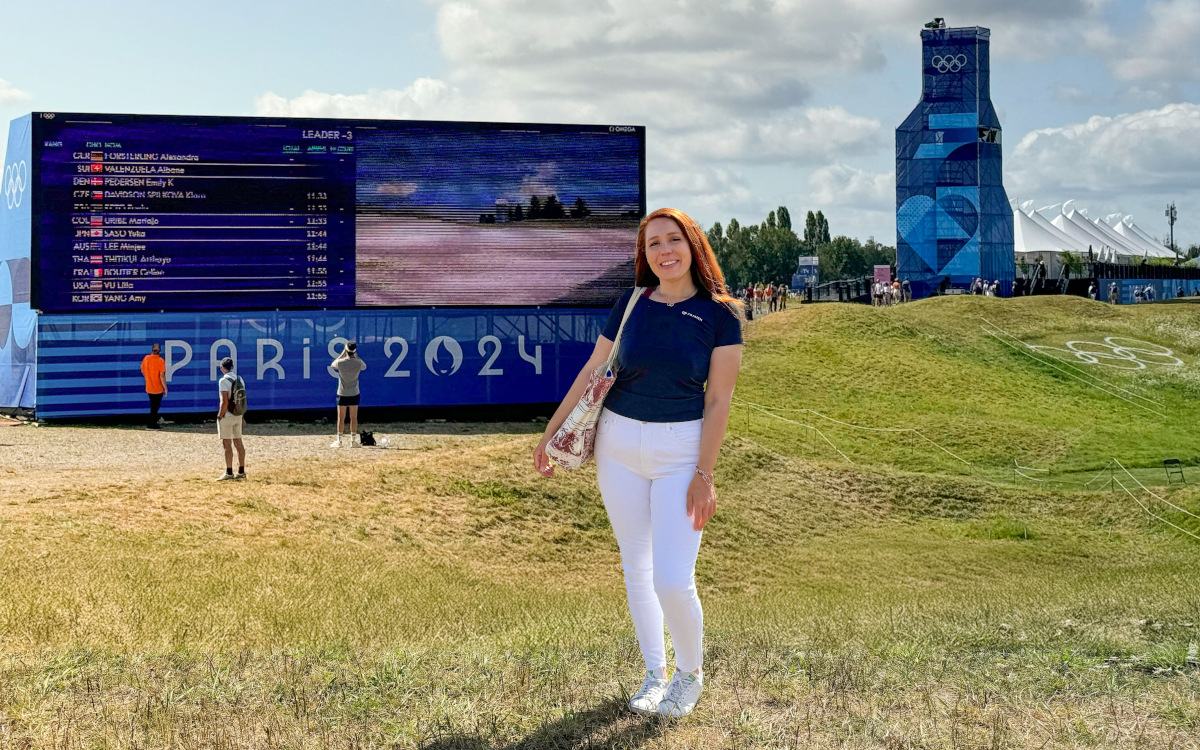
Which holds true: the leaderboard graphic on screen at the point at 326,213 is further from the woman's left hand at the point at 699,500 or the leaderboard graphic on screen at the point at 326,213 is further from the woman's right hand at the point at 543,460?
the woman's left hand at the point at 699,500

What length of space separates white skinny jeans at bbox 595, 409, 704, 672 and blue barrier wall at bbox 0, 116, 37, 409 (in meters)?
23.6


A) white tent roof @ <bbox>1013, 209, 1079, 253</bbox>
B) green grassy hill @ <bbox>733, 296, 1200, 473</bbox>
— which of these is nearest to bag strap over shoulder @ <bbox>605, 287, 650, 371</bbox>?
green grassy hill @ <bbox>733, 296, 1200, 473</bbox>

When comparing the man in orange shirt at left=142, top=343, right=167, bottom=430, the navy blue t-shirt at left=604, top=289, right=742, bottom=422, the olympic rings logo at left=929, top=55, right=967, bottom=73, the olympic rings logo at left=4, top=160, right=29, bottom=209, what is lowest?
the man in orange shirt at left=142, top=343, right=167, bottom=430

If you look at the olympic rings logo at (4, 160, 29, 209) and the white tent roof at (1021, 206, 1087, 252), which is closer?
the olympic rings logo at (4, 160, 29, 209)

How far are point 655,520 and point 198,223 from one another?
22109mm

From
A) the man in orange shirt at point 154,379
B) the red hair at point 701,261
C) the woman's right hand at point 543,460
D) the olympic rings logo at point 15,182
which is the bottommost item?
the man in orange shirt at point 154,379

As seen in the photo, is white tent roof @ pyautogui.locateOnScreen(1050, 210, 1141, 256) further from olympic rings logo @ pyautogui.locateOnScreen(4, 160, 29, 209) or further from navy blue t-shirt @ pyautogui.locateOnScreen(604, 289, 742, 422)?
navy blue t-shirt @ pyautogui.locateOnScreen(604, 289, 742, 422)

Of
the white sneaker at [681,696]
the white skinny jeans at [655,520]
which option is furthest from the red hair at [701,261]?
the white sneaker at [681,696]

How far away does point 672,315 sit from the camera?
17.7 ft

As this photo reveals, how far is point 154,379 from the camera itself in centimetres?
2492

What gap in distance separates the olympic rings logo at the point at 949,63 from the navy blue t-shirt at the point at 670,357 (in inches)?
2497

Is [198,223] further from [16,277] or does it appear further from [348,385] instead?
[16,277]

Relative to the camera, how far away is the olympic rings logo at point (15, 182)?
27.0 meters

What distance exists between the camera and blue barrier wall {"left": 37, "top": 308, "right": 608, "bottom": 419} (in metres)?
25.2
